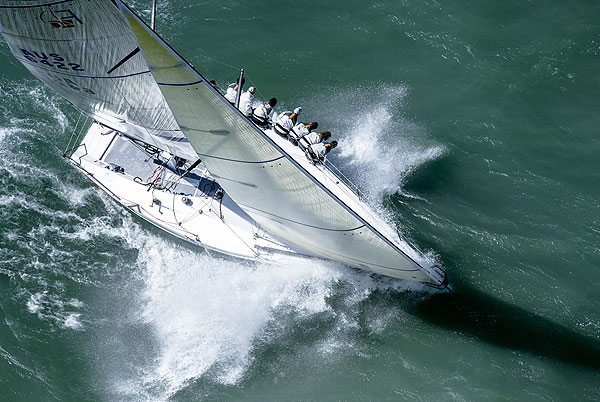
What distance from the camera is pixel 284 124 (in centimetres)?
1872

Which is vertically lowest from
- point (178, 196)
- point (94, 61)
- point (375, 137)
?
point (178, 196)

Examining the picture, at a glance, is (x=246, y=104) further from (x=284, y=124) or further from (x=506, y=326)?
(x=506, y=326)

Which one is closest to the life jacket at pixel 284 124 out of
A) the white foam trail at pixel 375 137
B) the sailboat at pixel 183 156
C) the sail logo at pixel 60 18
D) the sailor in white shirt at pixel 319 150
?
the sailboat at pixel 183 156

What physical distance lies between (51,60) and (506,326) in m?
15.0

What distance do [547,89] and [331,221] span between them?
38.7ft

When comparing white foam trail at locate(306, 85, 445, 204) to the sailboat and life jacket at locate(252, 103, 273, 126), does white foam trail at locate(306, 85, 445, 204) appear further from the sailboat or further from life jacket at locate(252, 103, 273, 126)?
life jacket at locate(252, 103, 273, 126)

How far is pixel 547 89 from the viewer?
74.1 ft

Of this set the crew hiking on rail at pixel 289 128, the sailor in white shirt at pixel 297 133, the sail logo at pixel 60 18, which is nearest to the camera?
the sail logo at pixel 60 18

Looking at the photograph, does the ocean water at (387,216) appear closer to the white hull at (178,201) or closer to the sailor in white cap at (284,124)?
the white hull at (178,201)

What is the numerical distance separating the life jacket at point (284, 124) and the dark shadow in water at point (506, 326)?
6.69m

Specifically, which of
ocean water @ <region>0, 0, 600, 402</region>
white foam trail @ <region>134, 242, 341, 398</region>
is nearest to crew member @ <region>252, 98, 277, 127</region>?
ocean water @ <region>0, 0, 600, 402</region>

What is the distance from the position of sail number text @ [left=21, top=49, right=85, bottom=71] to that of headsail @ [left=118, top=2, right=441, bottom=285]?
4011 mm

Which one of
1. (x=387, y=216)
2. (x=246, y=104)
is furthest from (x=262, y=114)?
(x=387, y=216)

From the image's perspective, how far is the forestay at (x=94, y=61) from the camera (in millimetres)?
14211
